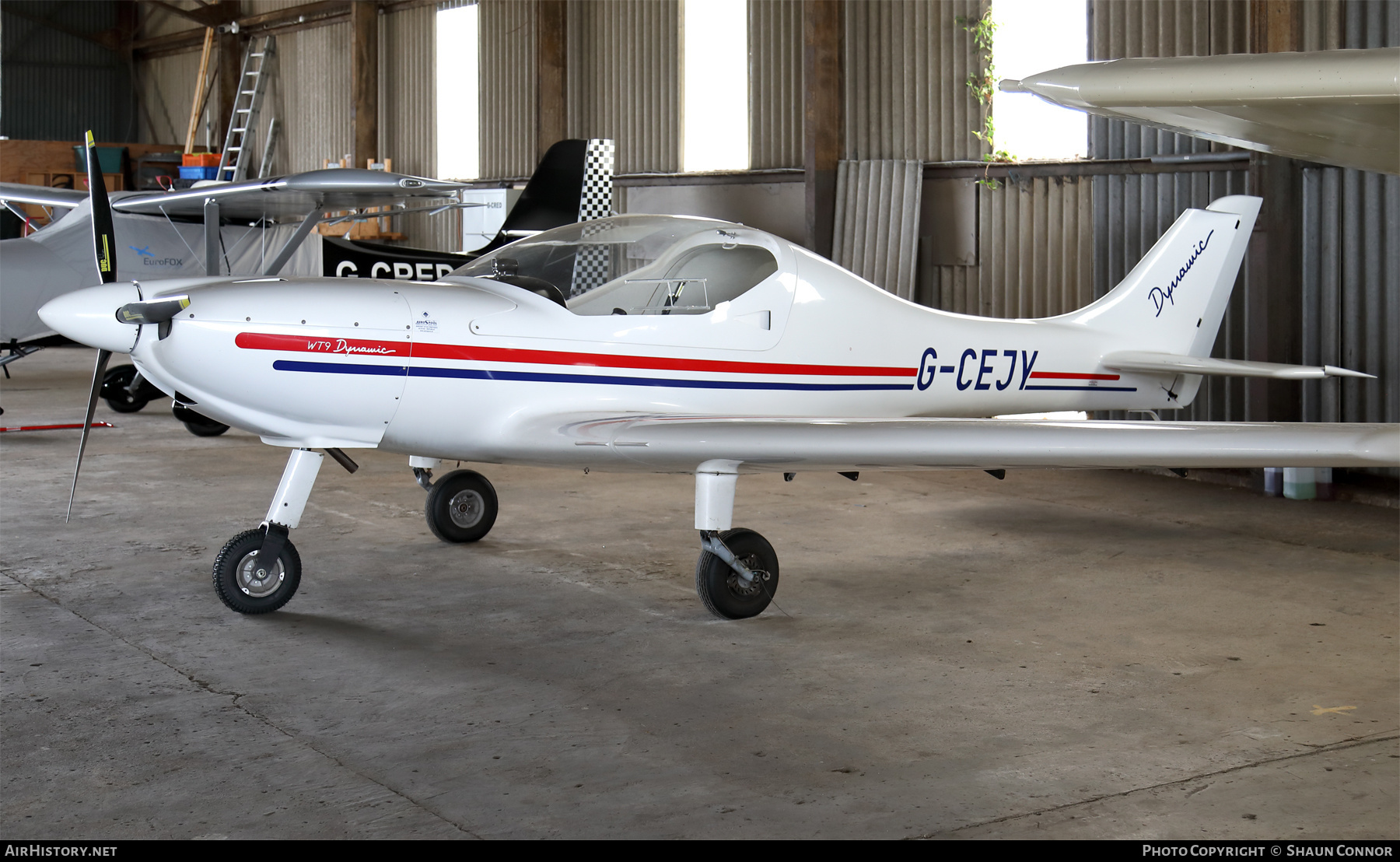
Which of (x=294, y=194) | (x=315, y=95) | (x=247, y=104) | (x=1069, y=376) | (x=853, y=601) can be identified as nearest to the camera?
(x=853, y=601)

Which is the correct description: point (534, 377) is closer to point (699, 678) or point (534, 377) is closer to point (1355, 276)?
point (699, 678)

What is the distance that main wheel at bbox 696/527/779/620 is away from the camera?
15.7 ft

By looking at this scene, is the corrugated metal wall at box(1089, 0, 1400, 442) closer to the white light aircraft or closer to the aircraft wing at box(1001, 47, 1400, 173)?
the white light aircraft

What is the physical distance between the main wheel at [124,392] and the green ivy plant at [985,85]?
7.82m

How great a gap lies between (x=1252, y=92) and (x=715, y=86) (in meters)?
12.7

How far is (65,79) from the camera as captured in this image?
84.8ft

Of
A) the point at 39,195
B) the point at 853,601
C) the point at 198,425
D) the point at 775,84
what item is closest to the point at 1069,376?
the point at 853,601

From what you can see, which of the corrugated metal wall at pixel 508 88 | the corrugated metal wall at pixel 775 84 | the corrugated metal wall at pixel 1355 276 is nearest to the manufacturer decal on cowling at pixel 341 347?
the corrugated metal wall at pixel 1355 276

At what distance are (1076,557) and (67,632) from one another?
4.36 m

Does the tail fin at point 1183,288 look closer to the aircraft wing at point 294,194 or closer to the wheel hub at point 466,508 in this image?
the wheel hub at point 466,508

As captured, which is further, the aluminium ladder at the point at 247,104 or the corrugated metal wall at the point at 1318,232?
the aluminium ladder at the point at 247,104

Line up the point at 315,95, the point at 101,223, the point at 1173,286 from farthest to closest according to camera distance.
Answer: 1. the point at 315,95
2. the point at 1173,286
3. the point at 101,223

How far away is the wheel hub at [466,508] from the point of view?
20.3 feet
